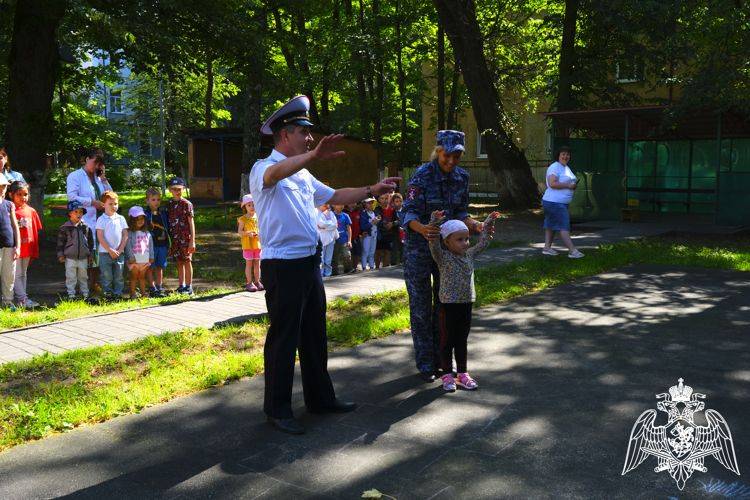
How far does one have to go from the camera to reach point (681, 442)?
165 inches

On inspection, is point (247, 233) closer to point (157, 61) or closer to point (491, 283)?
point (491, 283)

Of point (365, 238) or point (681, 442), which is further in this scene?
point (365, 238)

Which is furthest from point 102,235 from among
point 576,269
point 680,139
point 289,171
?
point 680,139

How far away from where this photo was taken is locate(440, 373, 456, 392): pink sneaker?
5.33 m

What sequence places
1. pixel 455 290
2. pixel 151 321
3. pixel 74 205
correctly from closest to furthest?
pixel 455 290 < pixel 151 321 < pixel 74 205

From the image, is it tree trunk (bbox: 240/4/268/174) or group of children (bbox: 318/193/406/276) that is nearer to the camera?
group of children (bbox: 318/193/406/276)

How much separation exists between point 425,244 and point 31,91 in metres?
13.3

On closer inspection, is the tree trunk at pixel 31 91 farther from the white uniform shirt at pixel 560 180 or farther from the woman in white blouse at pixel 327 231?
the white uniform shirt at pixel 560 180

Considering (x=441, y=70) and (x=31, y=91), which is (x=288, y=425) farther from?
(x=441, y=70)

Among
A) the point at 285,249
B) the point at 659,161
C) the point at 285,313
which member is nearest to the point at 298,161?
the point at 285,249

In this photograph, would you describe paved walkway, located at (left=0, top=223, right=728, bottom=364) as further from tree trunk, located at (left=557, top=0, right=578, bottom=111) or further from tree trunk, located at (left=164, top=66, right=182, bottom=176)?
tree trunk, located at (left=164, top=66, right=182, bottom=176)

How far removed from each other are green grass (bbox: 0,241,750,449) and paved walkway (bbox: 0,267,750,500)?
0.18 m

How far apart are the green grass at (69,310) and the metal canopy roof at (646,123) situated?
44.6 ft

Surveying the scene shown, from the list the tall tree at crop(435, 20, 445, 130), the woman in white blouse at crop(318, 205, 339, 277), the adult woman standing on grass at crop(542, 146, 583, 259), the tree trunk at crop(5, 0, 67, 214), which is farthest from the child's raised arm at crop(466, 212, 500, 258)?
the tall tree at crop(435, 20, 445, 130)
